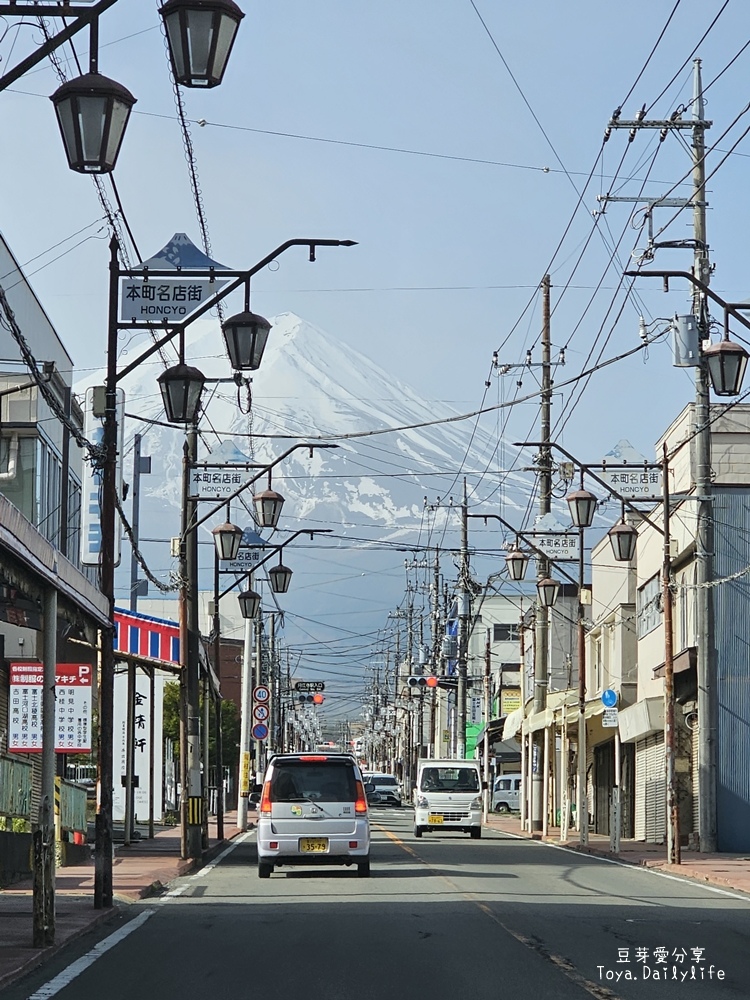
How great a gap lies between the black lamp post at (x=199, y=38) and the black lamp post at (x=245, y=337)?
5711 mm

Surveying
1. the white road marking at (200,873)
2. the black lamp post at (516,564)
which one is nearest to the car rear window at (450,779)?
the white road marking at (200,873)

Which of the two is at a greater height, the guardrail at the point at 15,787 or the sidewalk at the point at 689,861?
the guardrail at the point at 15,787

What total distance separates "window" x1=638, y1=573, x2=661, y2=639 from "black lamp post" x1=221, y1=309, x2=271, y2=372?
26.2 metres

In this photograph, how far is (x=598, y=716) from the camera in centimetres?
4316

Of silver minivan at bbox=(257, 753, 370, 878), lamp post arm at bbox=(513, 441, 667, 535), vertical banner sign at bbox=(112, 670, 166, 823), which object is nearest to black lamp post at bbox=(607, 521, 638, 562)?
lamp post arm at bbox=(513, 441, 667, 535)

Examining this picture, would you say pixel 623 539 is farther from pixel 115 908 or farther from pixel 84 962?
pixel 84 962

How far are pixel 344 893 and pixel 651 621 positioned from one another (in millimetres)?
24154

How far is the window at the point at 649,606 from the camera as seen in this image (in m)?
41.8

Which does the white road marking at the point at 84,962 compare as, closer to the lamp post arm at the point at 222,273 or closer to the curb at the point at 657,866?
the lamp post arm at the point at 222,273

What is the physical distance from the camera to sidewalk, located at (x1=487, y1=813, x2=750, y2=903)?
24203 millimetres

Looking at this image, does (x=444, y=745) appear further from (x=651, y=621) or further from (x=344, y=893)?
(x=344, y=893)

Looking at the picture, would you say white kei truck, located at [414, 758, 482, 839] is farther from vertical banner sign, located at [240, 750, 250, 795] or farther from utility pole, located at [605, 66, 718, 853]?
utility pole, located at [605, 66, 718, 853]

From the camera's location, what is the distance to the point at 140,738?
46281 mm

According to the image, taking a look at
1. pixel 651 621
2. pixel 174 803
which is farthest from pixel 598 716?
pixel 174 803
